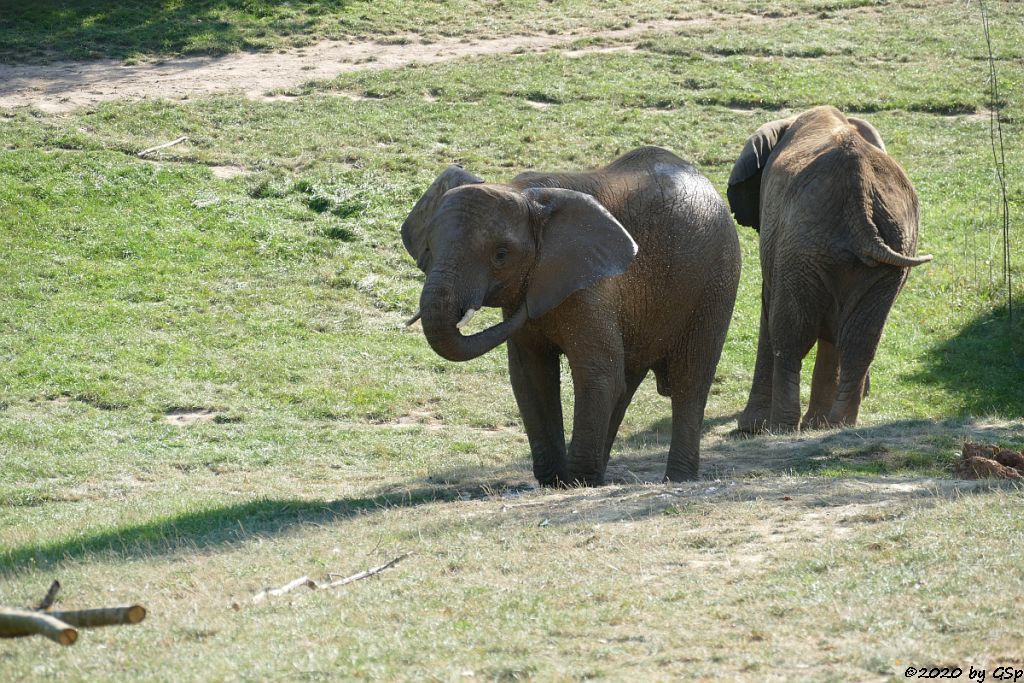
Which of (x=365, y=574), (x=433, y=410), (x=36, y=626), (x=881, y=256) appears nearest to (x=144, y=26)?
(x=433, y=410)

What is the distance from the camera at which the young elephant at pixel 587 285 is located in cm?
977

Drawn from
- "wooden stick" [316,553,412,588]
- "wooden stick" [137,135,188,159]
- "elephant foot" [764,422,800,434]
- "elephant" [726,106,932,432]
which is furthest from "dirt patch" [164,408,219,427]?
"wooden stick" [137,135,188,159]

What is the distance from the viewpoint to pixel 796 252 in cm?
1395

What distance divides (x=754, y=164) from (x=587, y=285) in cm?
699

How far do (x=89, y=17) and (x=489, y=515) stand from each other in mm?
26914

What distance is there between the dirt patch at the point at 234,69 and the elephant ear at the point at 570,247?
1854cm

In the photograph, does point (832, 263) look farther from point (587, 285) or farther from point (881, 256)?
point (587, 285)

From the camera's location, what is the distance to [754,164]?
1639cm

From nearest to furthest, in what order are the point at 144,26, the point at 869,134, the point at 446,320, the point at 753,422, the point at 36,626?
the point at 36,626 → the point at 446,320 → the point at 753,422 → the point at 869,134 → the point at 144,26

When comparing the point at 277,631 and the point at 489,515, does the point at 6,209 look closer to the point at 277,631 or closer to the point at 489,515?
the point at 489,515

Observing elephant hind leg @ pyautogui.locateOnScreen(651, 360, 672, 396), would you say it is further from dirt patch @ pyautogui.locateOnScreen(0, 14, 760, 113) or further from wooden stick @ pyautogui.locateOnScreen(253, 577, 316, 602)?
dirt patch @ pyautogui.locateOnScreen(0, 14, 760, 113)

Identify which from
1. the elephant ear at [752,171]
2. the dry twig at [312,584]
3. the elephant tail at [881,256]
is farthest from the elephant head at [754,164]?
the dry twig at [312,584]

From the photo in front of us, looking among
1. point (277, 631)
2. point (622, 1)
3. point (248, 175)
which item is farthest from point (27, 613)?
point (622, 1)

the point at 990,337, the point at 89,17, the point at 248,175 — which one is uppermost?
the point at 89,17
